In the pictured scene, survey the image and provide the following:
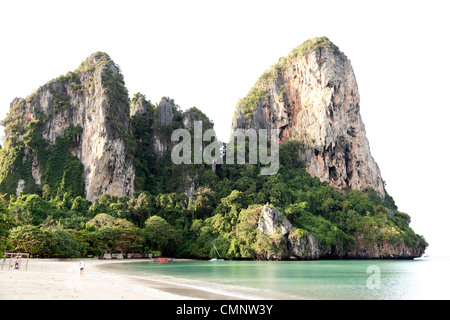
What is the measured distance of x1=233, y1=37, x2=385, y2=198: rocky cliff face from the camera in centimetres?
7650

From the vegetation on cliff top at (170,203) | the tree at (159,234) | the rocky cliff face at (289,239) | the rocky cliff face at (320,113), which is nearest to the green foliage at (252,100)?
the rocky cliff face at (320,113)

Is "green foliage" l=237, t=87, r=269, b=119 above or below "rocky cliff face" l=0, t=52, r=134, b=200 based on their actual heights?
above

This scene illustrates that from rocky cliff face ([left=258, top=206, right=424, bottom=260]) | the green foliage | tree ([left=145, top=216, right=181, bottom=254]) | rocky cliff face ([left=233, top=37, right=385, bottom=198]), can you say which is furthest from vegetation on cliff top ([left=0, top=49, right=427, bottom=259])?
the green foliage

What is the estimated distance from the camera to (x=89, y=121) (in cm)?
6650

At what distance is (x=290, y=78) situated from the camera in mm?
87500

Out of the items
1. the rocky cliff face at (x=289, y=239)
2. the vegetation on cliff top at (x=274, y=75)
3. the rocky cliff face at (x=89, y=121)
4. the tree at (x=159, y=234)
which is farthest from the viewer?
the vegetation on cliff top at (x=274, y=75)

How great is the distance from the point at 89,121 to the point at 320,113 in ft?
156

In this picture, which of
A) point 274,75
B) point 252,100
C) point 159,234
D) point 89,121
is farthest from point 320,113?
point 89,121

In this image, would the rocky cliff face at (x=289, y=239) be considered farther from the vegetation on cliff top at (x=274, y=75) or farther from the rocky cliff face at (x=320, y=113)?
the vegetation on cliff top at (x=274, y=75)

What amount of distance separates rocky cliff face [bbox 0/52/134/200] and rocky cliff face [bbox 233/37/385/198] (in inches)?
1114

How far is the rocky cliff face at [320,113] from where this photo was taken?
76500 mm

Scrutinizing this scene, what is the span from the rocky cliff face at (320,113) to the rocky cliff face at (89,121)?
28.3m

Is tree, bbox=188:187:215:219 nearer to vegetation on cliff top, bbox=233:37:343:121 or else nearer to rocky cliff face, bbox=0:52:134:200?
rocky cliff face, bbox=0:52:134:200
